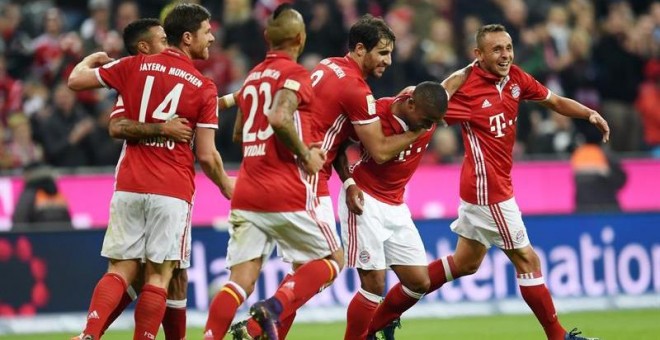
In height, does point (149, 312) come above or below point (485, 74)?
below

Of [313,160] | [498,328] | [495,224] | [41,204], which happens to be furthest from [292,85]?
[41,204]

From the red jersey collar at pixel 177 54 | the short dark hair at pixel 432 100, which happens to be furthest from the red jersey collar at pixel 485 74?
the red jersey collar at pixel 177 54

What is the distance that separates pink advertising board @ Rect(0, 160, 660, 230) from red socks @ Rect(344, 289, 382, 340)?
565 cm

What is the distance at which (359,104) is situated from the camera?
9297mm

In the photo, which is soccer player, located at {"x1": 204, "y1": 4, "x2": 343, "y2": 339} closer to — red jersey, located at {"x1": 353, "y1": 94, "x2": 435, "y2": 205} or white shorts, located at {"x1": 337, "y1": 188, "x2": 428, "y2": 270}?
white shorts, located at {"x1": 337, "y1": 188, "x2": 428, "y2": 270}

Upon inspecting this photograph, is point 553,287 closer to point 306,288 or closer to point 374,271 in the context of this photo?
point 374,271

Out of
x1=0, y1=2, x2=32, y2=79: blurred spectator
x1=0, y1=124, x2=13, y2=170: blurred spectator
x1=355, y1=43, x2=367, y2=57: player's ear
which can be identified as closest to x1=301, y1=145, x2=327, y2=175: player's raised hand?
x1=355, y1=43, x2=367, y2=57: player's ear

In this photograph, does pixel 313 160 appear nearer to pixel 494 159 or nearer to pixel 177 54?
pixel 177 54

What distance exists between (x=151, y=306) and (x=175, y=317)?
0.60m

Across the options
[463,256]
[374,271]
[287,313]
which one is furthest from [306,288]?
[463,256]

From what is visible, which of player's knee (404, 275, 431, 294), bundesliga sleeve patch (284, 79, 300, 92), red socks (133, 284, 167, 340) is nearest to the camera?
bundesliga sleeve patch (284, 79, 300, 92)

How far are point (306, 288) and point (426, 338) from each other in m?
3.65

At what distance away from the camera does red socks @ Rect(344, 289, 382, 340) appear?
384 inches

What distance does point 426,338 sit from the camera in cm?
1209
